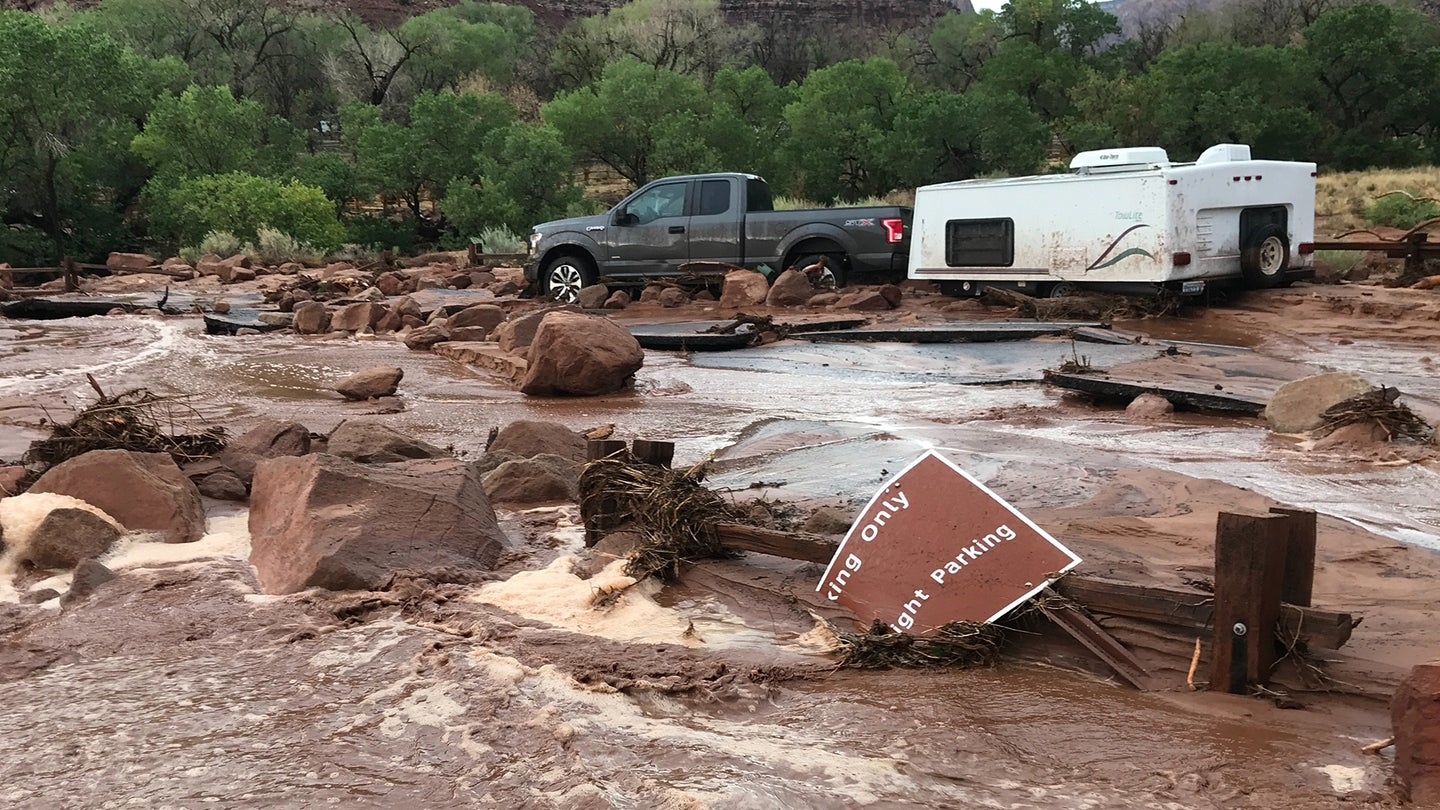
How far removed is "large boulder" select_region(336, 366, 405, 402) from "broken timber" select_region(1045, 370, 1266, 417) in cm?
578

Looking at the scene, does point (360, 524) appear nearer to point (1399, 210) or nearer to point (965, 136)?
point (1399, 210)

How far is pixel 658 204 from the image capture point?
62.3 feet

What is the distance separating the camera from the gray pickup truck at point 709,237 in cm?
1823

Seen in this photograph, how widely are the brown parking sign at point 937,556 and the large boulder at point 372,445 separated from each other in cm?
305

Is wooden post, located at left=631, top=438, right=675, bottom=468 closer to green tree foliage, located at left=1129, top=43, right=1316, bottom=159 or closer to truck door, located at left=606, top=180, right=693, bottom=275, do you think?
truck door, located at left=606, top=180, right=693, bottom=275

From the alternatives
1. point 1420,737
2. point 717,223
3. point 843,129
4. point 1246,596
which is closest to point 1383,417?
point 1246,596

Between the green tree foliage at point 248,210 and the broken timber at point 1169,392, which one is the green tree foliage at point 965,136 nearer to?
the green tree foliage at point 248,210

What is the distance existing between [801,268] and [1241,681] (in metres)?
15.0

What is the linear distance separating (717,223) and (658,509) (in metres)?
13.8

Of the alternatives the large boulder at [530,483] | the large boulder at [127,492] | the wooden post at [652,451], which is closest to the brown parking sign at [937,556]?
→ the wooden post at [652,451]

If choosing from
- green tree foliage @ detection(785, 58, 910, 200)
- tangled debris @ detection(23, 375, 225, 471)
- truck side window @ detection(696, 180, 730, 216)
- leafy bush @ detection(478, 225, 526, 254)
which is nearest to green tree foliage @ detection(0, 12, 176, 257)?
leafy bush @ detection(478, 225, 526, 254)

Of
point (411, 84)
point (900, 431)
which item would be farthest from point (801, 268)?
point (411, 84)

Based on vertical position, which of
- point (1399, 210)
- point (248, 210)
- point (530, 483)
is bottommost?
point (530, 483)

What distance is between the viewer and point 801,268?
1850 centimetres
